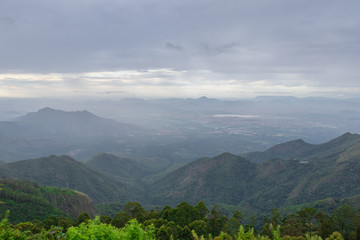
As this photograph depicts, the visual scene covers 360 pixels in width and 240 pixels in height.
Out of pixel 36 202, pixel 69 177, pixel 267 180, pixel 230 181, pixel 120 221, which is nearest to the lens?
pixel 120 221

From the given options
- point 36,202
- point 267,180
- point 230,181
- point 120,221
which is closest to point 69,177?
point 36,202

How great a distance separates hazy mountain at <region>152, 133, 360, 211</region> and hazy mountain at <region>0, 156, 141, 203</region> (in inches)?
1101

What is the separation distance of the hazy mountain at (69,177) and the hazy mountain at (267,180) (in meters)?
28.0

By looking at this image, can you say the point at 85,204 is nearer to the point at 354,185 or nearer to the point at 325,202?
the point at 325,202

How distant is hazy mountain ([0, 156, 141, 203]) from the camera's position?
431ft

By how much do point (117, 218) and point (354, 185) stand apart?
4240 inches

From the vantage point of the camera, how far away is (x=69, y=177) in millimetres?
143625

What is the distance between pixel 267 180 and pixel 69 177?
412 feet

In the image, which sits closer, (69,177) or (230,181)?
(69,177)

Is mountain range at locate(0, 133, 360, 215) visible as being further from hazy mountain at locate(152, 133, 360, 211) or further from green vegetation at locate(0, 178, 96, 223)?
green vegetation at locate(0, 178, 96, 223)

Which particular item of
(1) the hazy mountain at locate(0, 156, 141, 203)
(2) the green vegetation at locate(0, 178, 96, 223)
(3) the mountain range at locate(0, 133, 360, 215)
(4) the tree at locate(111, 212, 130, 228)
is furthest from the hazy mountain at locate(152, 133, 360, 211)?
(4) the tree at locate(111, 212, 130, 228)

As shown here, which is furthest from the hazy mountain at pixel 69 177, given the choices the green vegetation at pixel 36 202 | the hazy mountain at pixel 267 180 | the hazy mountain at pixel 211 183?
the green vegetation at pixel 36 202

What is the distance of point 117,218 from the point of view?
1900 inches

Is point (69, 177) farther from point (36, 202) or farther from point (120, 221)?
point (120, 221)
